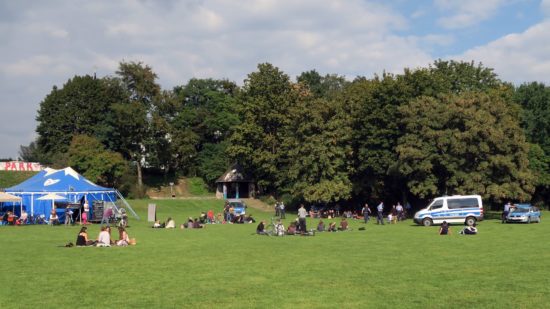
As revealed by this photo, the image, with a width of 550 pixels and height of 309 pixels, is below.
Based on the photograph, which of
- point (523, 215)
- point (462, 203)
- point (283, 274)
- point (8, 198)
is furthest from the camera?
point (8, 198)

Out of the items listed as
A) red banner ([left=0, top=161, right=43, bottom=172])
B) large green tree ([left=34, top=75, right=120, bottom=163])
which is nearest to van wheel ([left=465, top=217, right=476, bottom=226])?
large green tree ([left=34, top=75, right=120, bottom=163])

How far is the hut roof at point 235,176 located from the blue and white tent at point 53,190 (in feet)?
105

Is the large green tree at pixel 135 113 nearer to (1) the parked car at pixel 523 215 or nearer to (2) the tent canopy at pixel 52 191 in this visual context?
(2) the tent canopy at pixel 52 191

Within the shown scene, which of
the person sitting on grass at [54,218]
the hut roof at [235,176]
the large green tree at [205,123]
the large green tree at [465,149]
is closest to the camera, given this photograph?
the person sitting on grass at [54,218]

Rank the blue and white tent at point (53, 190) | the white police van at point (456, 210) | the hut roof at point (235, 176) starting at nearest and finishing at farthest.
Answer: the white police van at point (456, 210)
the blue and white tent at point (53, 190)
the hut roof at point (235, 176)

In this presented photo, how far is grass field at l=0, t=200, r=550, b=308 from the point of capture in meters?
12.6

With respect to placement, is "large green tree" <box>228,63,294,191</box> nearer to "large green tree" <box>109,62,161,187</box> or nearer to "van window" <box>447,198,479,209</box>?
"large green tree" <box>109,62,161,187</box>

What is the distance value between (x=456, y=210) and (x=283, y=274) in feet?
87.5

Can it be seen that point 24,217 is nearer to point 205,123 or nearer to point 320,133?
point 320,133

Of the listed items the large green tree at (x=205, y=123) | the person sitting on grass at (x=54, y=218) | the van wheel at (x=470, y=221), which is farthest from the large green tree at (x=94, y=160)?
the van wheel at (x=470, y=221)

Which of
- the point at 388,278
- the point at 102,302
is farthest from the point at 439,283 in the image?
the point at 102,302

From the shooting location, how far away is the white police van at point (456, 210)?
131ft

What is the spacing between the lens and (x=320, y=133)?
6109 cm

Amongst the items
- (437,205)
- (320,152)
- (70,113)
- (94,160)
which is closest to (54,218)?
(320,152)
